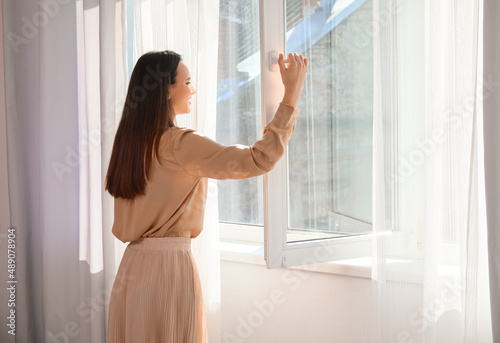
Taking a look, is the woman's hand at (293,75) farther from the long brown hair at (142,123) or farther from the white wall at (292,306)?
the white wall at (292,306)

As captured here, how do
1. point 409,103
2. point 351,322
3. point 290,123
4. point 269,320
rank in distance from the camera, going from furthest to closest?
point 269,320 → point 351,322 → point 409,103 → point 290,123

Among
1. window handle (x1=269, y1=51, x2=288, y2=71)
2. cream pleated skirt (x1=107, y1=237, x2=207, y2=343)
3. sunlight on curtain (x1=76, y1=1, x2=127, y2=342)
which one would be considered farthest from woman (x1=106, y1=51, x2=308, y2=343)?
sunlight on curtain (x1=76, y1=1, x2=127, y2=342)

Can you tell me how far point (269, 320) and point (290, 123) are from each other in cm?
104

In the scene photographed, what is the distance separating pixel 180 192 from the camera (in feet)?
5.31

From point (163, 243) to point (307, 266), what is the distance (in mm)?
723

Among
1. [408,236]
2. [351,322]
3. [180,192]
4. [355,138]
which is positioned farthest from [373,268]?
[180,192]

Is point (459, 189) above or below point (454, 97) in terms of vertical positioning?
below

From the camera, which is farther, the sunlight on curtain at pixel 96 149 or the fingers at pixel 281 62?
the sunlight on curtain at pixel 96 149

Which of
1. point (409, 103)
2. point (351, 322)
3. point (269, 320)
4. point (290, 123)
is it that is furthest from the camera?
point (269, 320)

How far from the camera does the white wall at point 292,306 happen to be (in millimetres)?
2020

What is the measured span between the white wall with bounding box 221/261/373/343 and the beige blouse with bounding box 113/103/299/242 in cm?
67

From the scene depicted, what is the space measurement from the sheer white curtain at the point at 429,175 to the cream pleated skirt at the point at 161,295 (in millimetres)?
640

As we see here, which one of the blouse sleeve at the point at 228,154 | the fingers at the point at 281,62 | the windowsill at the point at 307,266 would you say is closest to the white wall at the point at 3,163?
the windowsill at the point at 307,266

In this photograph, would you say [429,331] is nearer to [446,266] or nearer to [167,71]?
[446,266]
